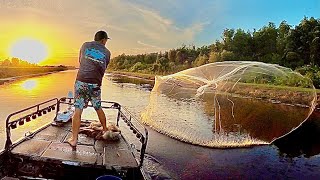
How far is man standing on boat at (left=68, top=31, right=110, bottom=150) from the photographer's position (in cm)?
634

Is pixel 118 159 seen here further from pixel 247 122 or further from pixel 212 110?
pixel 212 110

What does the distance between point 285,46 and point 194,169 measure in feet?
171

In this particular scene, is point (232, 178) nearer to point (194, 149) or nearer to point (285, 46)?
point (194, 149)

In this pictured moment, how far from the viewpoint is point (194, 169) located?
1048 cm

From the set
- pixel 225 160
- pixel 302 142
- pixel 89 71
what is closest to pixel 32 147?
pixel 89 71

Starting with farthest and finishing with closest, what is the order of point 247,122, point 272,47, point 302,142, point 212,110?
1. point 272,47
2. point 212,110
3. point 247,122
4. point 302,142

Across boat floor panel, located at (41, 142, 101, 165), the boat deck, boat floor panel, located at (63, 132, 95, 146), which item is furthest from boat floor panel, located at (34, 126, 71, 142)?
the boat deck

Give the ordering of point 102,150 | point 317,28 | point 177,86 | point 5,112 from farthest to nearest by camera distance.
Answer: point 317,28 → point 5,112 → point 177,86 → point 102,150

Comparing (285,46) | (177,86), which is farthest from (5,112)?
(285,46)

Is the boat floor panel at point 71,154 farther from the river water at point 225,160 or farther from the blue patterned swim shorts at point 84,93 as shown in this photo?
the river water at point 225,160

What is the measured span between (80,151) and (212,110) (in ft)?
46.2

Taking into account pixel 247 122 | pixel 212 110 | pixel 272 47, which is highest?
pixel 272 47

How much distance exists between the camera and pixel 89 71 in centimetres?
639

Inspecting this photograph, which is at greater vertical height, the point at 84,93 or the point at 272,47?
the point at 272,47
